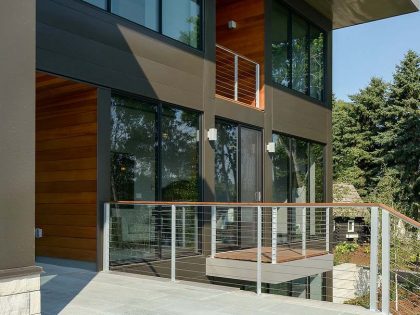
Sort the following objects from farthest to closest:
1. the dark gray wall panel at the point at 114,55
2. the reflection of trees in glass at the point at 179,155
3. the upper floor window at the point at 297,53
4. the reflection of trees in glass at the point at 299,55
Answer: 1. the reflection of trees in glass at the point at 299,55
2. the upper floor window at the point at 297,53
3. the reflection of trees in glass at the point at 179,155
4. the dark gray wall panel at the point at 114,55

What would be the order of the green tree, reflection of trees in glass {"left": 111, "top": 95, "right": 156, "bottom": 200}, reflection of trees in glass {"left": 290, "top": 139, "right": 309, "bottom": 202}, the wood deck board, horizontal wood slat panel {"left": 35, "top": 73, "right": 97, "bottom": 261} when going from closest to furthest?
horizontal wood slat panel {"left": 35, "top": 73, "right": 97, "bottom": 261} → reflection of trees in glass {"left": 111, "top": 95, "right": 156, "bottom": 200} → the wood deck board → reflection of trees in glass {"left": 290, "top": 139, "right": 309, "bottom": 202} → the green tree

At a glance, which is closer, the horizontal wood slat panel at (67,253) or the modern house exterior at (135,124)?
the modern house exterior at (135,124)

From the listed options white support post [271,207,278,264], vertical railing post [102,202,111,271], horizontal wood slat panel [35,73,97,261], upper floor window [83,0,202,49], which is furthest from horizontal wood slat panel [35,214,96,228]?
upper floor window [83,0,202,49]

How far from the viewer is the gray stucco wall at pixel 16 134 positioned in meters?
3.32

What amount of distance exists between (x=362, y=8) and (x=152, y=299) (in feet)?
29.7

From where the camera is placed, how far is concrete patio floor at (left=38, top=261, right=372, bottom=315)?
4605mm

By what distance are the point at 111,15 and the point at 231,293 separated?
13.1 feet

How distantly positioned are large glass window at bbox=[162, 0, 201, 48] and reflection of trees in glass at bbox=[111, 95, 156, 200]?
1.39m

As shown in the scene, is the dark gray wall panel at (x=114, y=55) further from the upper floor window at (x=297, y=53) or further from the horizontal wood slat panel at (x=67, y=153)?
the upper floor window at (x=297, y=53)

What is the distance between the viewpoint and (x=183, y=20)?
8.15m

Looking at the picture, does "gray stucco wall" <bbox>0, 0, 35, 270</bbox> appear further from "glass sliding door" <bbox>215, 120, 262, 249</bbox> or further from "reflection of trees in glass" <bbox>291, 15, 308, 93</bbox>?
"reflection of trees in glass" <bbox>291, 15, 308, 93</bbox>

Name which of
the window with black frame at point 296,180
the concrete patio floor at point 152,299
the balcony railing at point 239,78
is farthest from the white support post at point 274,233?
the balcony railing at point 239,78

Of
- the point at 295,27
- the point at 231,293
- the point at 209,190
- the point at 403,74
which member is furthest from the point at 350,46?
the point at 231,293

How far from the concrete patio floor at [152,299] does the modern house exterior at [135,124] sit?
893 millimetres
